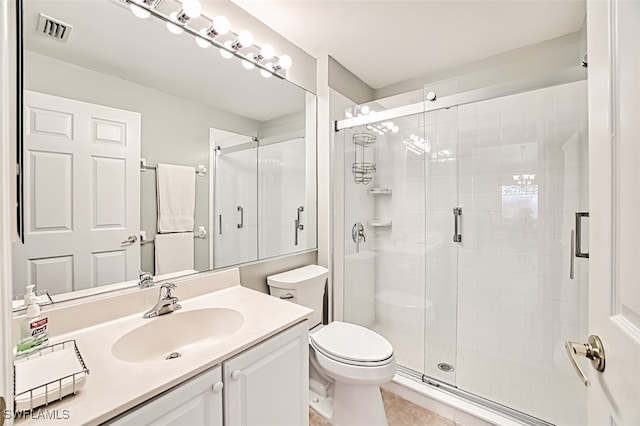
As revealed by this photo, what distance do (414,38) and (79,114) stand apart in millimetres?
1984

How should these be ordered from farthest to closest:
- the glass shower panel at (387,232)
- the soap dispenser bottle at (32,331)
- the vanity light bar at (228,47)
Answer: the glass shower panel at (387,232)
the vanity light bar at (228,47)
the soap dispenser bottle at (32,331)

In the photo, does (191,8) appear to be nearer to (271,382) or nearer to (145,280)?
(145,280)

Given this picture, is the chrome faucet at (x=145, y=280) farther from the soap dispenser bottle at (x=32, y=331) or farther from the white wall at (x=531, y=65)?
the white wall at (x=531, y=65)

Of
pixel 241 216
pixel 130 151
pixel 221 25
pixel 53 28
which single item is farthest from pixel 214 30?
pixel 241 216

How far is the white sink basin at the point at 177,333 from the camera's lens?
3.45ft

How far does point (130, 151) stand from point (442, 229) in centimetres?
224

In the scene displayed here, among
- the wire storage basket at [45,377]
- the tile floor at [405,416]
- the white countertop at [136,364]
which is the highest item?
the wire storage basket at [45,377]

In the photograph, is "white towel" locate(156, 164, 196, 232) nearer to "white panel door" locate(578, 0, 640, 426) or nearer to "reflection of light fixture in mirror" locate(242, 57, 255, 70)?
"reflection of light fixture in mirror" locate(242, 57, 255, 70)

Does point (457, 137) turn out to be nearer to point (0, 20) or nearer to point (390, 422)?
point (390, 422)

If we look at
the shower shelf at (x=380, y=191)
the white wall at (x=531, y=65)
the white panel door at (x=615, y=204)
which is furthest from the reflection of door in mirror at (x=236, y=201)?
the white panel door at (x=615, y=204)

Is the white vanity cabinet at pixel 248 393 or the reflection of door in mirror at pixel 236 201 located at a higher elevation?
the reflection of door in mirror at pixel 236 201

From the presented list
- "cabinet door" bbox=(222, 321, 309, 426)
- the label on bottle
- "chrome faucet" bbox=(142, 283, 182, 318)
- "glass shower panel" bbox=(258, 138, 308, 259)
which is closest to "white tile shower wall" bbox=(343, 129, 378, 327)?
"glass shower panel" bbox=(258, 138, 308, 259)

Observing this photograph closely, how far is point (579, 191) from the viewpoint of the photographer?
186cm

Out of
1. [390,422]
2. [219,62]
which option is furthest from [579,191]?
[219,62]
